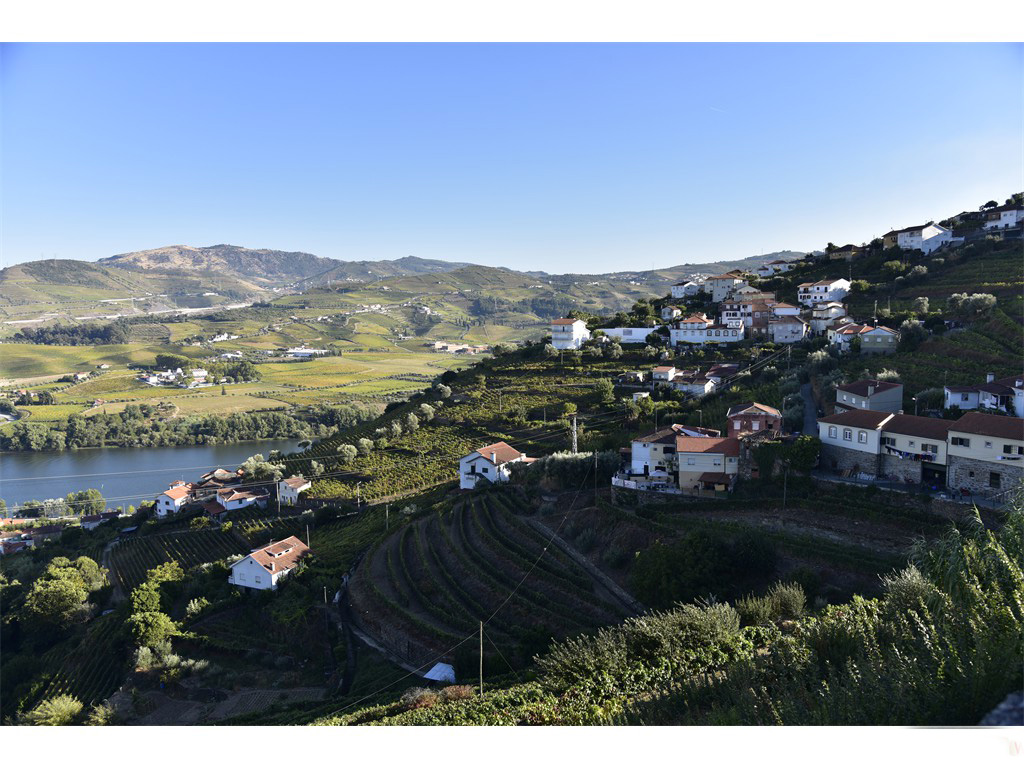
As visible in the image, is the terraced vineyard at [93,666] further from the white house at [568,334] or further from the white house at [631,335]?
the white house at [631,335]

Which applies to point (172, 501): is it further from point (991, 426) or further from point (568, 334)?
point (991, 426)

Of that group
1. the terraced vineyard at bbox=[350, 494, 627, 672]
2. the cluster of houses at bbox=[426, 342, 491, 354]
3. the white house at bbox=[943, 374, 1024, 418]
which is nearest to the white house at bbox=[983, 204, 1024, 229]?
the white house at bbox=[943, 374, 1024, 418]

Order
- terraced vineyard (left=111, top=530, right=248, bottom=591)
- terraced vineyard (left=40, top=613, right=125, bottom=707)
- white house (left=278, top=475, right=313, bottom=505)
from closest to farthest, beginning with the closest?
terraced vineyard (left=40, top=613, right=125, bottom=707) < terraced vineyard (left=111, top=530, right=248, bottom=591) < white house (left=278, top=475, right=313, bottom=505)

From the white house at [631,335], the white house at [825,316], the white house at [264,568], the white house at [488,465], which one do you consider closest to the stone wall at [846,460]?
the white house at [488,465]

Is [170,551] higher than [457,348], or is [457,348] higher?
[457,348]

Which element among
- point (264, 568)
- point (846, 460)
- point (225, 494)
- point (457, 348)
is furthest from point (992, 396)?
point (457, 348)

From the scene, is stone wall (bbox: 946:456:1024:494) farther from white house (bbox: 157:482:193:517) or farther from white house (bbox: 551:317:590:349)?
white house (bbox: 157:482:193:517)
